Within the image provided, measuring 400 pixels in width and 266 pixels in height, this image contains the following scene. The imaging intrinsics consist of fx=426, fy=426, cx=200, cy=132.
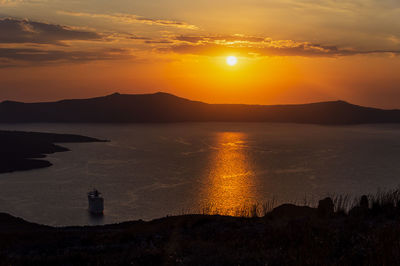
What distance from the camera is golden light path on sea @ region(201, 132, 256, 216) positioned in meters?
62.4

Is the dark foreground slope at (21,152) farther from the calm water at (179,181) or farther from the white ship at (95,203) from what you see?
the white ship at (95,203)

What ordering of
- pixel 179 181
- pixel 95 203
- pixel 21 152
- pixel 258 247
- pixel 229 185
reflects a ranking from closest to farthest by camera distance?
pixel 258 247 → pixel 95 203 → pixel 229 185 → pixel 179 181 → pixel 21 152

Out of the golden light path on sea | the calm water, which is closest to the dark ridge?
the golden light path on sea

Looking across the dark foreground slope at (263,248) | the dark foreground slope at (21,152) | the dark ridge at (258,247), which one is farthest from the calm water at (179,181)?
the dark foreground slope at (263,248)

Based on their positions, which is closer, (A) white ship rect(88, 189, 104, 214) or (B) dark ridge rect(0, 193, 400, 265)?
(B) dark ridge rect(0, 193, 400, 265)

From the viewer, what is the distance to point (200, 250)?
997 centimetres

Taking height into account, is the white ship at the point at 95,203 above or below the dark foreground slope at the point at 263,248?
below

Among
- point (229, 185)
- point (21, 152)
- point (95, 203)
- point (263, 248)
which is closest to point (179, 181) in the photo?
point (229, 185)

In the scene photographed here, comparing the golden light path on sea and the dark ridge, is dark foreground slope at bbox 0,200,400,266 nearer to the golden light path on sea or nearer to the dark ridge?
the dark ridge

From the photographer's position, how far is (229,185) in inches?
3145

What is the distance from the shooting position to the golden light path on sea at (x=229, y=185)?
62.4 meters

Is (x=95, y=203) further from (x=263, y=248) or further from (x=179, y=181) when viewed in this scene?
(x=263, y=248)

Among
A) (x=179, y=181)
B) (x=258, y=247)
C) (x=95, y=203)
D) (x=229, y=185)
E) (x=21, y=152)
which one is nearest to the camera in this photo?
(x=258, y=247)

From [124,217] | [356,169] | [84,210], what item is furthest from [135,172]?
[356,169]
